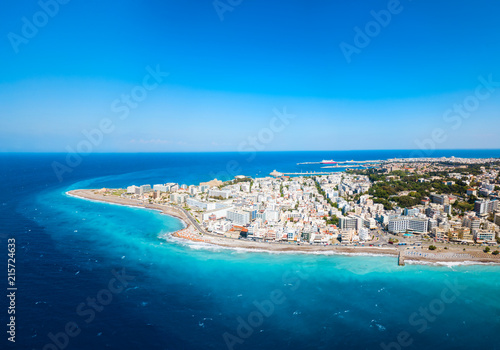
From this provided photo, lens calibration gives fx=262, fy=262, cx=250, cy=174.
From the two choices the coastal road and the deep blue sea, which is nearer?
the deep blue sea

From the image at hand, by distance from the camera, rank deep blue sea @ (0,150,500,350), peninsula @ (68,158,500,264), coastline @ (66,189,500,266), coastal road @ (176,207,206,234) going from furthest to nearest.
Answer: coastal road @ (176,207,206,234), peninsula @ (68,158,500,264), coastline @ (66,189,500,266), deep blue sea @ (0,150,500,350)

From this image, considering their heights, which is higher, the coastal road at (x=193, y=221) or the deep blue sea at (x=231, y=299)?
the coastal road at (x=193, y=221)

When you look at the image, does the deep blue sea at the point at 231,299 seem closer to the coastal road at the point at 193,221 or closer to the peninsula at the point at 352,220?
the peninsula at the point at 352,220

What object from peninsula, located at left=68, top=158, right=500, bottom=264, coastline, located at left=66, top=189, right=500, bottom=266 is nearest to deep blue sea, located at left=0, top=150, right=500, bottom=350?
coastline, located at left=66, top=189, right=500, bottom=266

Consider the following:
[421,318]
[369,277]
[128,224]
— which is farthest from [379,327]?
[128,224]

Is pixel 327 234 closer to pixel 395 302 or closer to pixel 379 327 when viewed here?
pixel 395 302

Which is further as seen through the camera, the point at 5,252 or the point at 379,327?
the point at 5,252

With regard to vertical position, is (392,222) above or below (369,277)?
above

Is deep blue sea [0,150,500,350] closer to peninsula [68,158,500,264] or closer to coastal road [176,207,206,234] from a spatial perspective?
peninsula [68,158,500,264]

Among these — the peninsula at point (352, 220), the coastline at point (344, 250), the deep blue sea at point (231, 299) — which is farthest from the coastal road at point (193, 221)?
the deep blue sea at point (231, 299)
